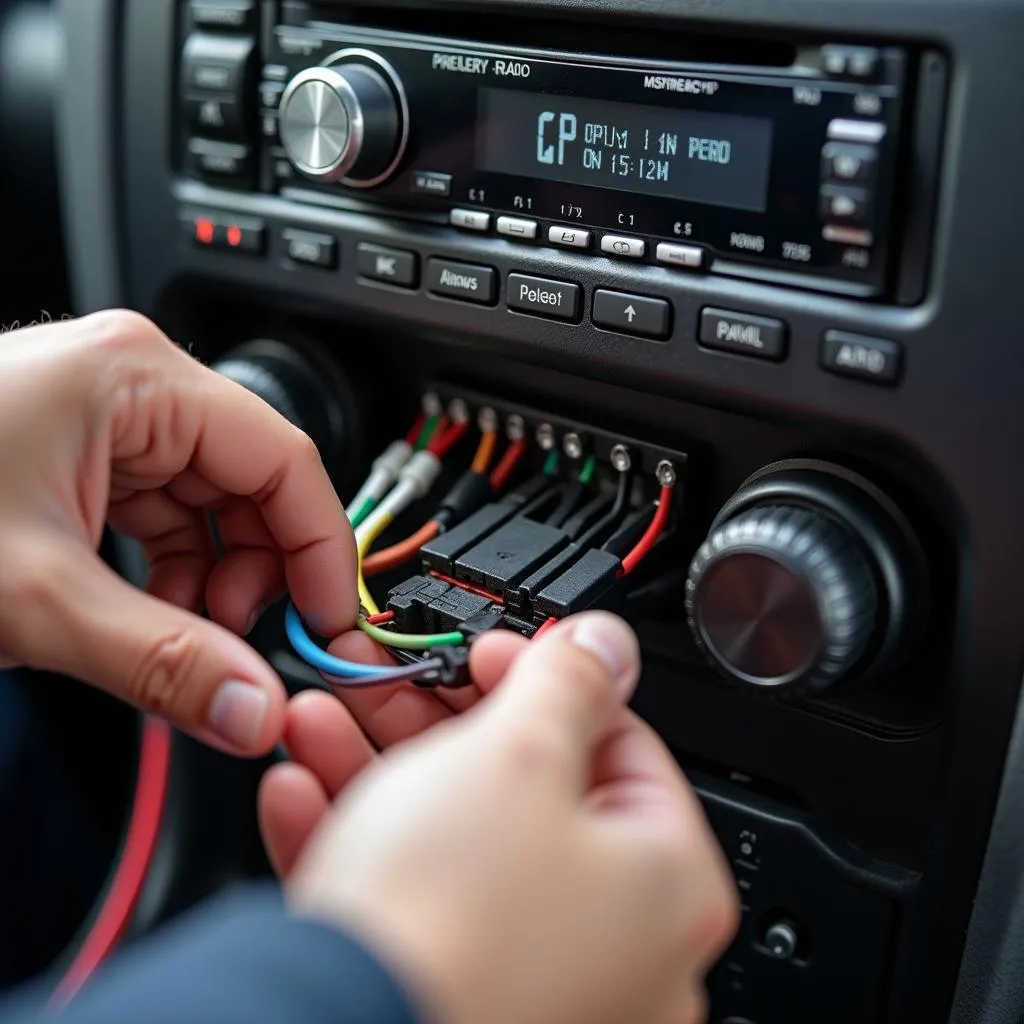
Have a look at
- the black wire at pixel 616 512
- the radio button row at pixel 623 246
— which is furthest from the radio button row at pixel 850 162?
the black wire at pixel 616 512

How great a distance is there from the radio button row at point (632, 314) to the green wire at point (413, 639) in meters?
0.17

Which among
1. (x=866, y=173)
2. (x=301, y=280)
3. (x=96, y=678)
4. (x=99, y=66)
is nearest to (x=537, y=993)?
(x=96, y=678)

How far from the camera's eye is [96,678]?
550 millimetres

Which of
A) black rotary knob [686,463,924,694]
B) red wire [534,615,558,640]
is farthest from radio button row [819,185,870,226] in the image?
red wire [534,615,558,640]

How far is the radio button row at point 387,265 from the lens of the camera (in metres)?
0.72

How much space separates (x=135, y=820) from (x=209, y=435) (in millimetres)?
502

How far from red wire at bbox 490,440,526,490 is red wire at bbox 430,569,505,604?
10cm

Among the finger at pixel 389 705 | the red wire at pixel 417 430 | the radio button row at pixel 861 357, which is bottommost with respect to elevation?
the finger at pixel 389 705

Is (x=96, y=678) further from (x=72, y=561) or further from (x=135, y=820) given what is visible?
(x=135, y=820)

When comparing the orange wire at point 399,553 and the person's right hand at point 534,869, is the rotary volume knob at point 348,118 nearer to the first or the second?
the orange wire at point 399,553

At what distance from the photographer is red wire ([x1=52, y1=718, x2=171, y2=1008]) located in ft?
3.28

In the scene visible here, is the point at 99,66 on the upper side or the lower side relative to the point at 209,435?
upper

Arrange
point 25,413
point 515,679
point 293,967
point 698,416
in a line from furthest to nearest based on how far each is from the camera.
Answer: point 698,416
point 25,413
point 515,679
point 293,967

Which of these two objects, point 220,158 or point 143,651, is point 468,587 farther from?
point 220,158
